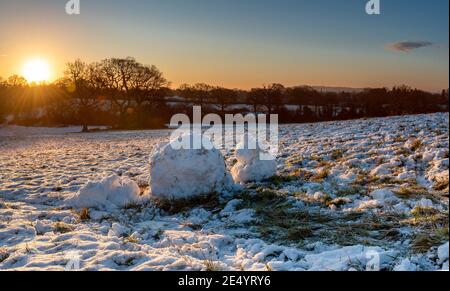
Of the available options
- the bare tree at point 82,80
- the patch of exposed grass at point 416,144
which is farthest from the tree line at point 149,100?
the patch of exposed grass at point 416,144

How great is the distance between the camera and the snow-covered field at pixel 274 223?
376 cm

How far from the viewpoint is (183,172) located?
20.9 feet

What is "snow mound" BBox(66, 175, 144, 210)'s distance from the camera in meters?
6.41

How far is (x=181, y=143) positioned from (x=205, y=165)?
58cm

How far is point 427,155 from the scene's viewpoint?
7.54m

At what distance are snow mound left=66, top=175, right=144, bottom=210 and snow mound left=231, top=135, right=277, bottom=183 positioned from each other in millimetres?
2127

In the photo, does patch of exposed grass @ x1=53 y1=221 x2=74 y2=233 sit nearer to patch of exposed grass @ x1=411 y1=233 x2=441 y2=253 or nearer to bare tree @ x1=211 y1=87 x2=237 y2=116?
patch of exposed grass @ x1=411 y1=233 x2=441 y2=253

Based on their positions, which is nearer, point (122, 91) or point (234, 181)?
point (234, 181)

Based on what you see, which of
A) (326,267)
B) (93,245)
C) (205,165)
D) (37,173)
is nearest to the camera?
(326,267)

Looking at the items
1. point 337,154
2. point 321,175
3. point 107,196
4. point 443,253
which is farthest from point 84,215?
point 337,154

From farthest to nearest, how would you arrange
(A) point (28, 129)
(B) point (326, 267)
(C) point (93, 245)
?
(A) point (28, 129) < (C) point (93, 245) < (B) point (326, 267)

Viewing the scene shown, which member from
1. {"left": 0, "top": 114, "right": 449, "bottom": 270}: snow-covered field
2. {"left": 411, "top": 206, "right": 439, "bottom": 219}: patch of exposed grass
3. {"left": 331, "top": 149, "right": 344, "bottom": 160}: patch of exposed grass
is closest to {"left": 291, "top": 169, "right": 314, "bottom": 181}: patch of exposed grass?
{"left": 0, "top": 114, "right": 449, "bottom": 270}: snow-covered field
